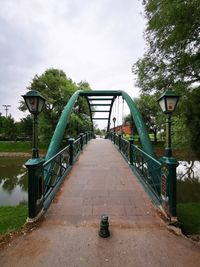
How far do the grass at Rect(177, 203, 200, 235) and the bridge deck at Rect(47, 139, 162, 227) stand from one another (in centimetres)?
186

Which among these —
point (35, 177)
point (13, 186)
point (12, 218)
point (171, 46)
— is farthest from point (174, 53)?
point (13, 186)

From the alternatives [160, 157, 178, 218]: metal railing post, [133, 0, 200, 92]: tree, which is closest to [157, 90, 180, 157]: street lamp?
[160, 157, 178, 218]: metal railing post

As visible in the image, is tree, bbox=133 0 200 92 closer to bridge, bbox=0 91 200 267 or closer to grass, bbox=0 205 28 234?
A: bridge, bbox=0 91 200 267

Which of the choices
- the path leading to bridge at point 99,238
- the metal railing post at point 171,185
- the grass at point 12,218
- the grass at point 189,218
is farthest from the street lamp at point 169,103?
the grass at point 12,218

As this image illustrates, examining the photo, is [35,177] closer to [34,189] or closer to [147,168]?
[34,189]

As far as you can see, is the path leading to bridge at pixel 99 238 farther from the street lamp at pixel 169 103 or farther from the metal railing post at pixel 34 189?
the street lamp at pixel 169 103

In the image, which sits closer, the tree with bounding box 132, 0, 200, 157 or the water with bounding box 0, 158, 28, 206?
the tree with bounding box 132, 0, 200, 157

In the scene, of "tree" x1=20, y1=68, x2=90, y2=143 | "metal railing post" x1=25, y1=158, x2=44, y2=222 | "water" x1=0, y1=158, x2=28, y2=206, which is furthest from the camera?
"tree" x1=20, y1=68, x2=90, y2=143

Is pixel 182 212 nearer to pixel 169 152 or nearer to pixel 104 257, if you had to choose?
pixel 169 152

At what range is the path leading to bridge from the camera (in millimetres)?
2658

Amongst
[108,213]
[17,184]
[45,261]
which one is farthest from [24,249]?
[17,184]

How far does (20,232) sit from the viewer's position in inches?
133

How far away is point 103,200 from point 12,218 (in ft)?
13.8

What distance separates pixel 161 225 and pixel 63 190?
2660 millimetres
